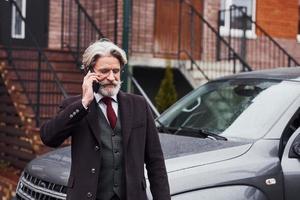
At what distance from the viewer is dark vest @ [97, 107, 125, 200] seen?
3287mm

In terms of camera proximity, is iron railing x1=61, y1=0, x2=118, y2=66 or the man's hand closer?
the man's hand

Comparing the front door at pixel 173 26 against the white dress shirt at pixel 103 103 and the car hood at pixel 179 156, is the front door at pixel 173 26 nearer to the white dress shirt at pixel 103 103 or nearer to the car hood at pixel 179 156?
the car hood at pixel 179 156

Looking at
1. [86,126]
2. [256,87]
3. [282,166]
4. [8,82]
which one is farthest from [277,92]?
[8,82]

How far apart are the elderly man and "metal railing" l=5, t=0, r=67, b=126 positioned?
5710mm

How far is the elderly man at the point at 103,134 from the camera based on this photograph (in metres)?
3.24

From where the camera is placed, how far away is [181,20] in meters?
12.6

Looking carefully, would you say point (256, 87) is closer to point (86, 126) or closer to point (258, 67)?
point (86, 126)

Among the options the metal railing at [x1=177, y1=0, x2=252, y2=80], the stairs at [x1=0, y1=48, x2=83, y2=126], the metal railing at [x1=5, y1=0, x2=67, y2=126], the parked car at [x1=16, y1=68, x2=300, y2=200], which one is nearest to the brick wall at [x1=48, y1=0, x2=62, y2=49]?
the stairs at [x1=0, y1=48, x2=83, y2=126]

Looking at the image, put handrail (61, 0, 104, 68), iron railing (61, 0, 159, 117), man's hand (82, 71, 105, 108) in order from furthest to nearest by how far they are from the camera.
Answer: iron railing (61, 0, 159, 117), handrail (61, 0, 104, 68), man's hand (82, 71, 105, 108)

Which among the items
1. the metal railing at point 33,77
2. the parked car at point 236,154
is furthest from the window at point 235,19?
the parked car at point 236,154

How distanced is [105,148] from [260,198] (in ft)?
4.31

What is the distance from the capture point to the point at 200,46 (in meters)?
13.0

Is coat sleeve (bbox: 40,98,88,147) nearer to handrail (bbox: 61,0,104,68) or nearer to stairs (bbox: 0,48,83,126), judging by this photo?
stairs (bbox: 0,48,83,126)

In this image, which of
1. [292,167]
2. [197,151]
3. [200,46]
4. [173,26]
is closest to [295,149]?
[292,167]
